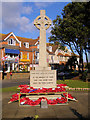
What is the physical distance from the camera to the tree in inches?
853

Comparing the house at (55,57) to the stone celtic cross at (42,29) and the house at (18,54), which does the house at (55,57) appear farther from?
the stone celtic cross at (42,29)

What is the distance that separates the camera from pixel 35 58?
47.3 meters

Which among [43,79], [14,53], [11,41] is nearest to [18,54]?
[14,53]

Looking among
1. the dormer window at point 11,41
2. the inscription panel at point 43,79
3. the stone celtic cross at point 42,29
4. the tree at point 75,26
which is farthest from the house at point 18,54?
the inscription panel at point 43,79

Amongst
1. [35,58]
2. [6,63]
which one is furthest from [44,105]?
[35,58]

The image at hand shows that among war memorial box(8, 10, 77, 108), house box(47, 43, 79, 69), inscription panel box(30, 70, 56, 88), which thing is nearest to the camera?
war memorial box(8, 10, 77, 108)

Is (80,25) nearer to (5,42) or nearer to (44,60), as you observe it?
(44,60)

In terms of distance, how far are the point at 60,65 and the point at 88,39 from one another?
35.6 m

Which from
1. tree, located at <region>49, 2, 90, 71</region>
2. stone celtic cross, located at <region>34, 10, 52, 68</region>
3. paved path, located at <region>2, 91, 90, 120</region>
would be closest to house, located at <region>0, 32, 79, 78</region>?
tree, located at <region>49, 2, 90, 71</region>

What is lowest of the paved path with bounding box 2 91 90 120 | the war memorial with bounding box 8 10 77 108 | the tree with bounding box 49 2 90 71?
the paved path with bounding box 2 91 90 120

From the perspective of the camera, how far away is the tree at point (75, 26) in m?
21.7

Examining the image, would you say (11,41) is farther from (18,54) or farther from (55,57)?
(55,57)

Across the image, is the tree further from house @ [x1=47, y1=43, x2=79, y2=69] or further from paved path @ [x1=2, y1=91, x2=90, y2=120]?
house @ [x1=47, y1=43, x2=79, y2=69]

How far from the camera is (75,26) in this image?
22266 millimetres
